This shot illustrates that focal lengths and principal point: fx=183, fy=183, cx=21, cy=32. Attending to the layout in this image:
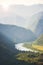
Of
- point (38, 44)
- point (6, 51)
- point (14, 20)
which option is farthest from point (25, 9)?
point (6, 51)

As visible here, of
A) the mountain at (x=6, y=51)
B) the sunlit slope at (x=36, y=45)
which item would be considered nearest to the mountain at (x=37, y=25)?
the sunlit slope at (x=36, y=45)

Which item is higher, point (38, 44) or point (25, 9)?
point (25, 9)

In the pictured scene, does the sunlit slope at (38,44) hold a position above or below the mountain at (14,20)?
below

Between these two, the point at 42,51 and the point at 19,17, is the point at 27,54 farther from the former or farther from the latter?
the point at 19,17

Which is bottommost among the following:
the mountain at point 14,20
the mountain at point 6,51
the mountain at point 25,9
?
the mountain at point 6,51

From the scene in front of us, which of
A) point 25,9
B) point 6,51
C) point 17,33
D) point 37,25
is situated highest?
point 25,9

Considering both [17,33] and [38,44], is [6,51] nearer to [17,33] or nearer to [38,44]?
[17,33]

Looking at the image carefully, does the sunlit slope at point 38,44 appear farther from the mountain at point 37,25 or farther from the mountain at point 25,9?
the mountain at point 25,9

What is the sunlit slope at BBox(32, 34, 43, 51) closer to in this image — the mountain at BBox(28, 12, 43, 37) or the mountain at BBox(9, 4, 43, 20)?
the mountain at BBox(28, 12, 43, 37)
